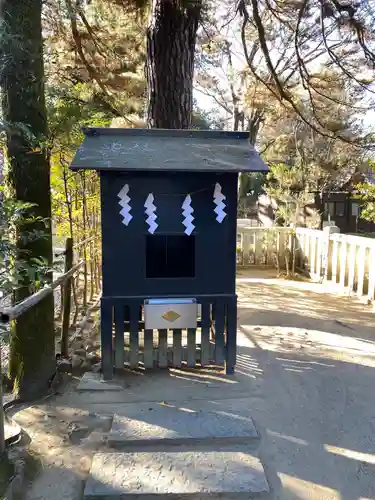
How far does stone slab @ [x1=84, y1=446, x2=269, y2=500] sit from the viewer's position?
1.95 meters

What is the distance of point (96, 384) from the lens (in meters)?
3.12

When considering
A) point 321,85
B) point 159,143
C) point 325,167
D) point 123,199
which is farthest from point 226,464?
point 325,167

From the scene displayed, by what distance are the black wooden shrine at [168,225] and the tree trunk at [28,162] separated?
1.28ft

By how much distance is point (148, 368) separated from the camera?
339 centimetres

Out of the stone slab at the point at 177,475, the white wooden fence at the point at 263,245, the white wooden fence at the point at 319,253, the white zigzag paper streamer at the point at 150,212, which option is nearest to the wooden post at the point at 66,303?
the white zigzag paper streamer at the point at 150,212

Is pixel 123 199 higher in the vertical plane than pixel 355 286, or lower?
higher

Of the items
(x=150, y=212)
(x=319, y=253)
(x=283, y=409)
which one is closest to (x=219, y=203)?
(x=150, y=212)

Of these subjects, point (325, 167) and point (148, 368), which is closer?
point (148, 368)

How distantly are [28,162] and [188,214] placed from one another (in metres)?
1.21

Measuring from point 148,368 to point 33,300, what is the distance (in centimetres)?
125

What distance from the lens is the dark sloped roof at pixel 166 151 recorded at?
2.85m

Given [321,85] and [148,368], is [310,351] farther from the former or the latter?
[321,85]

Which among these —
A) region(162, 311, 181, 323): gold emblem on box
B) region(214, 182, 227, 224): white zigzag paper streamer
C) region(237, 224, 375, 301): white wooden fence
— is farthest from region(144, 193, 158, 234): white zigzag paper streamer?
region(237, 224, 375, 301): white wooden fence

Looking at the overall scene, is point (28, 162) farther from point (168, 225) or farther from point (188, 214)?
point (188, 214)
